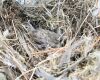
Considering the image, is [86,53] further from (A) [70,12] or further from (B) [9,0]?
(B) [9,0]

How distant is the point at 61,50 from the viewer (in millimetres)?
1538

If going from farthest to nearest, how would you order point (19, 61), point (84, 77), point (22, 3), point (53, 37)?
1. point (22, 3)
2. point (53, 37)
3. point (19, 61)
4. point (84, 77)

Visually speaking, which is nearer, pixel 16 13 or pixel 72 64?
pixel 72 64

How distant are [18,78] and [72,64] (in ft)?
0.89

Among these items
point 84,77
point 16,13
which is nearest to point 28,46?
point 16,13

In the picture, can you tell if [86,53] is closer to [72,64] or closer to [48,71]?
[72,64]

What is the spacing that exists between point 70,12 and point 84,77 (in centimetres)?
43

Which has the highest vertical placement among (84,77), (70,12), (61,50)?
(70,12)

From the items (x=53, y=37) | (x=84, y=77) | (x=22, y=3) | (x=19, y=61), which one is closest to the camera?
(x=84, y=77)

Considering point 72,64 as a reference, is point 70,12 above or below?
above

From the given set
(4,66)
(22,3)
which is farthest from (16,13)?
(4,66)

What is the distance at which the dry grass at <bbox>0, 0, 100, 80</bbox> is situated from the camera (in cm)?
148

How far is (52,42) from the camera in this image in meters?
1.61

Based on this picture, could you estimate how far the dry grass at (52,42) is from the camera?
1478mm
